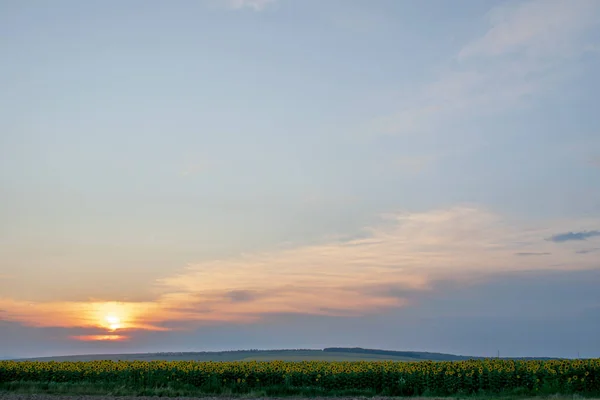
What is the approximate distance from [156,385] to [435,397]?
15014mm

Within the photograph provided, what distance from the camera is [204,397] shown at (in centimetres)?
3203

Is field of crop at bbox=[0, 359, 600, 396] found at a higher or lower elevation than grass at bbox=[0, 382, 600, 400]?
higher

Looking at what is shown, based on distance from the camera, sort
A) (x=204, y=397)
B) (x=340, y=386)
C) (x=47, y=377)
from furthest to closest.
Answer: (x=47, y=377) → (x=340, y=386) → (x=204, y=397)

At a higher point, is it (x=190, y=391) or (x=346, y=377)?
(x=346, y=377)

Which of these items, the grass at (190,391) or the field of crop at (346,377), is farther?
the field of crop at (346,377)

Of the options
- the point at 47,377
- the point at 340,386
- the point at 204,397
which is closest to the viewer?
the point at 204,397

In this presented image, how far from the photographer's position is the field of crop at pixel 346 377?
111 feet

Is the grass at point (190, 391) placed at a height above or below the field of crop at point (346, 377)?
below

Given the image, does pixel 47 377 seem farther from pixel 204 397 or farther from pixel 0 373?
pixel 204 397

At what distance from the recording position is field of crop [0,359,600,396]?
3388 cm

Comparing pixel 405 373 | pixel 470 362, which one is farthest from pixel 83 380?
pixel 470 362

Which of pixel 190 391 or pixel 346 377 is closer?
pixel 190 391

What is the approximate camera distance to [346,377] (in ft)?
114

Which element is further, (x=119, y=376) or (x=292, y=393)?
(x=119, y=376)
